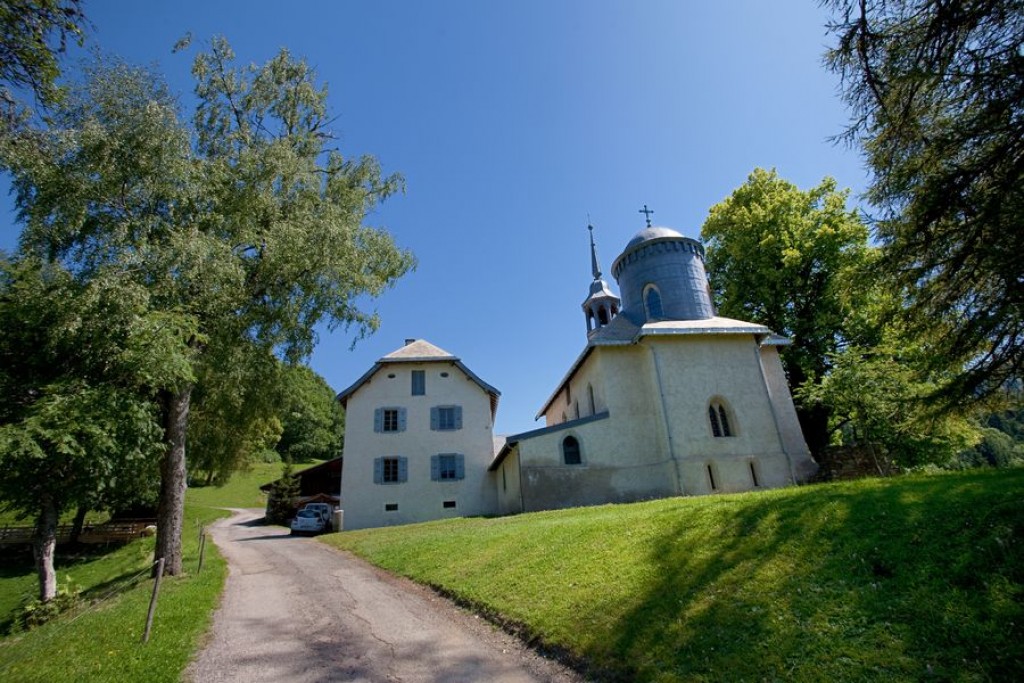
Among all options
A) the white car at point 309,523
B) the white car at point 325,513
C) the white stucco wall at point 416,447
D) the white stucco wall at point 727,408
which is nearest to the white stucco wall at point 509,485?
the white stucco wall at point 416,447

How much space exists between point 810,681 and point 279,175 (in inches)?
604

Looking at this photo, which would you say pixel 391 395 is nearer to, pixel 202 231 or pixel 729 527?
pixel 202 231

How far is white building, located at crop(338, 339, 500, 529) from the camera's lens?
2370 cm

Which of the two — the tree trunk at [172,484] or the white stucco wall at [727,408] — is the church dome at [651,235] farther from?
the tree trunk at [172,484]

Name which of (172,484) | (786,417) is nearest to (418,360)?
(172,484)

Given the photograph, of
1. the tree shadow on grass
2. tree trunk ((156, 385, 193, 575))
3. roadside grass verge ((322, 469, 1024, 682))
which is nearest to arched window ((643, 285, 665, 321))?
roadside grass verge ((322, 469, 1024, 682))

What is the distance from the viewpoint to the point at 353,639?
21.5 feet

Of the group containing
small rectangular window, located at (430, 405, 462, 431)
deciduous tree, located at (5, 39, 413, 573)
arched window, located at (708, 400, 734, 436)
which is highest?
deciduous tree, located at (5, 39, 413, 573)

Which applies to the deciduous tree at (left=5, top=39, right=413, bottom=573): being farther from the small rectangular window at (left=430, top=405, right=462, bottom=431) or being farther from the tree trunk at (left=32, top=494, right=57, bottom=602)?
the small rectangular window at (left=430, top=405, right=462, bottom=431)

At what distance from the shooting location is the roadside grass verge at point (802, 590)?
3895 mm

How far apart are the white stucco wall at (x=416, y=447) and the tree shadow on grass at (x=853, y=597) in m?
18.5

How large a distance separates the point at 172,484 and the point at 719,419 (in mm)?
18515

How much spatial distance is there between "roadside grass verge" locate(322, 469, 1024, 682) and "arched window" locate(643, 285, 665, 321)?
15387mm

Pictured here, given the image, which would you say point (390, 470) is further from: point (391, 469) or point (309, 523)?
point (309, 523)
